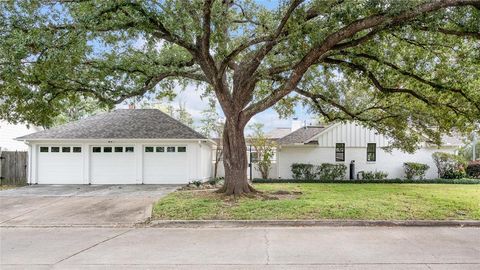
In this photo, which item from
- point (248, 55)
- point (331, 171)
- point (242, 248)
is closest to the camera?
point (242, 248)

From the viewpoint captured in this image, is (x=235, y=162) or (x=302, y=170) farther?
(x=302, y=170)

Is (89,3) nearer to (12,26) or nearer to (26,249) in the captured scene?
(12,26)

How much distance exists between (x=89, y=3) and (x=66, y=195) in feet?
26.4

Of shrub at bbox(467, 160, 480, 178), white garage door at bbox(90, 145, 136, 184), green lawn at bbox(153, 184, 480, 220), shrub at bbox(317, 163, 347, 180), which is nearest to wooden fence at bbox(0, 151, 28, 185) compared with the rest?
white garage door at bbox(90, 145, 136, 184)

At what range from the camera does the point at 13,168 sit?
62.9 ft

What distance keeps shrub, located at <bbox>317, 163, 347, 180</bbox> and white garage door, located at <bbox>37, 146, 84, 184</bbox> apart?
13609 millimetres

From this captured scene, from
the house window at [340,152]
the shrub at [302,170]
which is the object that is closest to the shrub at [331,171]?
→ the shrub at [302,170]

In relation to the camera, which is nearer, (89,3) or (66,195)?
(89,3)

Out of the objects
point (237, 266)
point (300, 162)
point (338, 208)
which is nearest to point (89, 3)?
point (237, 266)

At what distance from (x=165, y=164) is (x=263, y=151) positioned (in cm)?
635

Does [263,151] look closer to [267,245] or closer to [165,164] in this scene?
[165,164]

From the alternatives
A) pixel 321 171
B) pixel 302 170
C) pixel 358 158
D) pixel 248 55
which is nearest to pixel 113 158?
pixel 248 55

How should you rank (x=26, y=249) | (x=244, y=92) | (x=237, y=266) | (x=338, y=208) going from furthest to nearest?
1. (x=244, y=92)
2. (x=338, y=208)
3. (x=26, y=249)
4. (x=237, y=266)

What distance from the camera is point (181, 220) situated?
30.2ft
